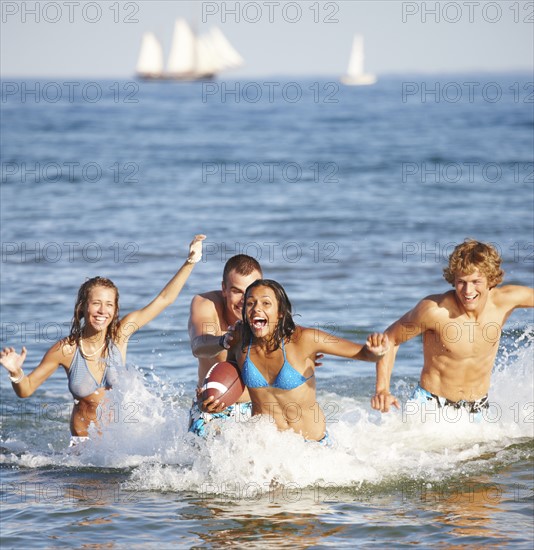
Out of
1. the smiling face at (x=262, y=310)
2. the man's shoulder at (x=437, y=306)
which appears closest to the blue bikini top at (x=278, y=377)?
the smiling face at (x=262, y=310)

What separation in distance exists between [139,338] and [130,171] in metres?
21.5

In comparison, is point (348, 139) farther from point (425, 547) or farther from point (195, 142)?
point (425, 547)

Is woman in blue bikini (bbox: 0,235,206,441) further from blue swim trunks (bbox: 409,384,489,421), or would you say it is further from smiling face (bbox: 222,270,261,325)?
blue swim trunks (bbox: 409,384,489,421)

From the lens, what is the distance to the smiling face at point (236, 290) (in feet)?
24.5

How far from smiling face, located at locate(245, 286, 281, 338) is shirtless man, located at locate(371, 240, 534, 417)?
1190 mm

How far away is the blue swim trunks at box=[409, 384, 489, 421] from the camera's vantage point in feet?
27.8

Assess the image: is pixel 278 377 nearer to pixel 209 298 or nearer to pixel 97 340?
pixel 209 298

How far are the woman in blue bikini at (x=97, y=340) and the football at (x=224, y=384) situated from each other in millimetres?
1004

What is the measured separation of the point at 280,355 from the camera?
23.0ft

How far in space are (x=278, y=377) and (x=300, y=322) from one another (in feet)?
20.2

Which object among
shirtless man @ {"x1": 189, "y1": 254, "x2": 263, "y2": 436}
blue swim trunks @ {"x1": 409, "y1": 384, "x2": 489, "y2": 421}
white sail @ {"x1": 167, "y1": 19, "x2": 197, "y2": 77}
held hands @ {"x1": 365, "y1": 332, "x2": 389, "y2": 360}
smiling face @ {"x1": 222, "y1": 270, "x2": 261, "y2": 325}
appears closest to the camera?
held hands @ {"x1": 365, "y1": 332, "x2": 389, "y2": 360}

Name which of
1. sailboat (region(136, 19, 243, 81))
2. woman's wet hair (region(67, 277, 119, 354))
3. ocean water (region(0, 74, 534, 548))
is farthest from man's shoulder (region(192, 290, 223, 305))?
sailboat (region(136, 19, 243, 81))

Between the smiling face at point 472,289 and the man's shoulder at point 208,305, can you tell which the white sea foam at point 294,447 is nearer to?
the man's shoulder at point 208,305

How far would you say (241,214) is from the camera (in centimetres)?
2372
